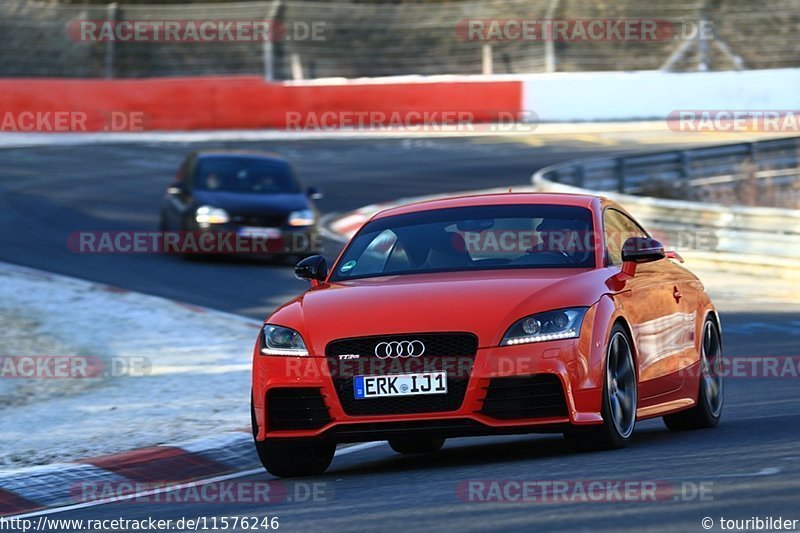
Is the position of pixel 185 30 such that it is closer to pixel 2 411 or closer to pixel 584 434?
pixel 2 411

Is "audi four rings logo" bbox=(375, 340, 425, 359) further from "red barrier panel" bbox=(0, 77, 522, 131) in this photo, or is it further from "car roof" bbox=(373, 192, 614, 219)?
"red barrier panel" bbox=(0, 77, 522, 131)

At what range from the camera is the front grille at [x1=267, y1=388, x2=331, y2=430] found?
796cm

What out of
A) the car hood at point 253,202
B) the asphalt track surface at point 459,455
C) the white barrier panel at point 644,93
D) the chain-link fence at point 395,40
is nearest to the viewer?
the asphalt track surface at point 459,455

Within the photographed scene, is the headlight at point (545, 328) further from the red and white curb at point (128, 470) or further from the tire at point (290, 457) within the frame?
the red and white curb at point (128, 470)

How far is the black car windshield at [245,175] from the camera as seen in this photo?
71.2ft

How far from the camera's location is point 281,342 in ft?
26.8

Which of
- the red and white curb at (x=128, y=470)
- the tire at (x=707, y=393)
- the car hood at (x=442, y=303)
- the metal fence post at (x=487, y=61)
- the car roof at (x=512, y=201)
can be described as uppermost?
the metal fence post at (x=487, y=61)

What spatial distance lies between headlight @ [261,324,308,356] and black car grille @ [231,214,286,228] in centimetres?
1241

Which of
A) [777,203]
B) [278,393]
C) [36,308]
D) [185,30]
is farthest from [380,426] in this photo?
[185,30]

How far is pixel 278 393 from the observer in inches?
319

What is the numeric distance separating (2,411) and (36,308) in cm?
479

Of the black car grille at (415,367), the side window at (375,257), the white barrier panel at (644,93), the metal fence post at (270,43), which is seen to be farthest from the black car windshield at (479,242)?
the metal fence post at (270,43)

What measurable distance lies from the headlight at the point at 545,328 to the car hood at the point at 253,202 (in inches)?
521

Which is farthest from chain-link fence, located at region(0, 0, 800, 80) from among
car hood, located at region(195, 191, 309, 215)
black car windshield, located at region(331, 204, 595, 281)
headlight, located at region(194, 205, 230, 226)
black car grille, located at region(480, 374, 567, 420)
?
black car grille, located at region(480, 374, 567, 420)
